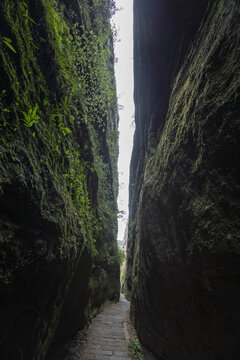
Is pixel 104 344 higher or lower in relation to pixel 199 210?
lower

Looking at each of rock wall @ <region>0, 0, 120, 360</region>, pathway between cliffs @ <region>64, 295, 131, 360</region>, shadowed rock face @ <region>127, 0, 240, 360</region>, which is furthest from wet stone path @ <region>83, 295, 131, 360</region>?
rock wall @ <region>0, 0, 120, 360</region>

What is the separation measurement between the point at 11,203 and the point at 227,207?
223 cm

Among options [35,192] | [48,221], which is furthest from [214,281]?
[35,192]

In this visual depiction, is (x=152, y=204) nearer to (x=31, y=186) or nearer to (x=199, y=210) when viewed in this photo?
(x=199, y=210)

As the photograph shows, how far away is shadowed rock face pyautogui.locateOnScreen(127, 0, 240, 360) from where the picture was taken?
6.38ft

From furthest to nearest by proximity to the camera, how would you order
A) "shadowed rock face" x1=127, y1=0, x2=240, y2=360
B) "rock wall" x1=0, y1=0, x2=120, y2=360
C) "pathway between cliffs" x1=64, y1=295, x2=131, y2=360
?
"pathway between cliffs" x1=64, y1=295, x2=131, y2=360 < "shadowed rock face" x1=127, y1=0, x2=240, y2=360 < "rock wall" x1=0, y1=0, x2=120, y2=360

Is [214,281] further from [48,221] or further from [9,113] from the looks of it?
[9,113]

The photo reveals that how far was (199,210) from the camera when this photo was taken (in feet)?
7.64

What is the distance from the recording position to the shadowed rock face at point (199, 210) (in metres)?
1.94

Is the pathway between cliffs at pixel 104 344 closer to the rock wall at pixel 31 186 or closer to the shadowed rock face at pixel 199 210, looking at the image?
the shadowed rock face at pixel 199 210

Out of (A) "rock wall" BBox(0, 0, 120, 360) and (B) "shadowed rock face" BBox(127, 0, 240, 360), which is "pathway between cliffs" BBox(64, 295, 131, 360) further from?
(A) "rock wall" BBox(0, 0, 120, 360)

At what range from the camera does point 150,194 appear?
4375 mm

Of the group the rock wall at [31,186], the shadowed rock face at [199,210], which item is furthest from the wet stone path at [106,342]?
the rock wall at [31,186]

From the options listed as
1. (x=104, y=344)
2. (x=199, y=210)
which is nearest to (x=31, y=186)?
(x=199, y=210)
